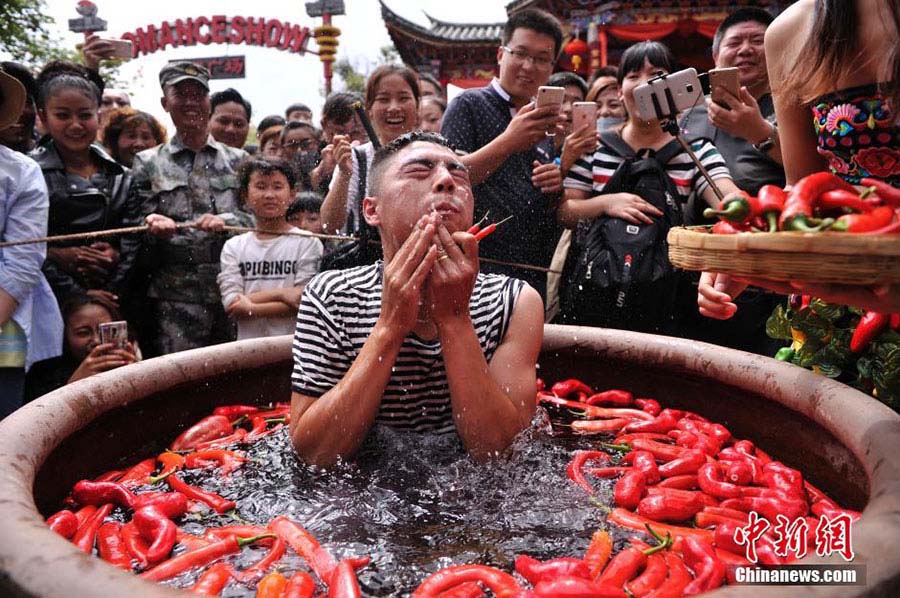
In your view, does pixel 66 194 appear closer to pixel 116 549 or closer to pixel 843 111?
pixel 116 549

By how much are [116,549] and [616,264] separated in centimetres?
250

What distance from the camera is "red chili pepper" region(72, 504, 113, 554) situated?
1876 mm

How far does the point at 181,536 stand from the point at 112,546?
0.58 feet

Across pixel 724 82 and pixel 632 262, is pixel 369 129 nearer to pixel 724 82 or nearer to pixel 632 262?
pixel 632 262

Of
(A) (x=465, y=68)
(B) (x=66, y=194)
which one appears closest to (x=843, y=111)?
(B) (x=66, y=194)

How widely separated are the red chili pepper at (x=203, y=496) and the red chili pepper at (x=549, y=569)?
970 mm

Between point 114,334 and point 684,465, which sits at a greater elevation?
point 114,334

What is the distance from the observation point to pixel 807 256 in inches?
48.1

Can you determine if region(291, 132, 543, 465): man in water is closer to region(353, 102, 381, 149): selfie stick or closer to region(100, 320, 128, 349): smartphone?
region(353, 102, 381, 149): selfie stick

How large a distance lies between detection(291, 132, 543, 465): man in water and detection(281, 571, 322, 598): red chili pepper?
56 cm

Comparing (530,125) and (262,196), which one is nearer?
(530,125)

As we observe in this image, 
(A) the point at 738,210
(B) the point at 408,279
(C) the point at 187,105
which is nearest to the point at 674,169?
(B) the point at 408,279

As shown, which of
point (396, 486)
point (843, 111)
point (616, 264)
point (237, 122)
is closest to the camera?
point (843, 111)

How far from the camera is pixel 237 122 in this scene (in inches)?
221
